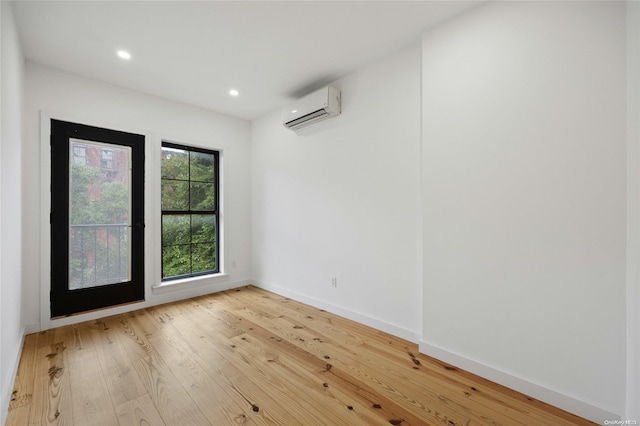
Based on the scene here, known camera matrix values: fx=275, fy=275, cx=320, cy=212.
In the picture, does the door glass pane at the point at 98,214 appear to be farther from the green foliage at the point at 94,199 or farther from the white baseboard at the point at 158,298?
the white baseboard at the point at 158,298

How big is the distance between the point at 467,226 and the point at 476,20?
58.7 inches

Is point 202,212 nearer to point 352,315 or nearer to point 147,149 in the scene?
point 147,149

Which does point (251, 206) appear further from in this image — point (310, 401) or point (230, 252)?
point (310, 401)

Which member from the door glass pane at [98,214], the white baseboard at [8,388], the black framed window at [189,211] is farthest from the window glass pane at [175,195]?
the white baseboard at [8,388]

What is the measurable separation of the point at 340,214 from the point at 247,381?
5.93ft

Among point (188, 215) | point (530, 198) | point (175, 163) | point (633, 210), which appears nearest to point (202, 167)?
point (175, 163)

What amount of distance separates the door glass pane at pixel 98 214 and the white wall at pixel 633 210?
14.1 feet

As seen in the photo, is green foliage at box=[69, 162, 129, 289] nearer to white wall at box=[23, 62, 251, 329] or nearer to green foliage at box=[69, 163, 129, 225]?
green foliage at box=[69, 163, 129, 225]

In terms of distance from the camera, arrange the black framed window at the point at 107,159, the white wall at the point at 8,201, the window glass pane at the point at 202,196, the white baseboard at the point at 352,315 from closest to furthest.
→ the white wall at the point at 8,201 → the white baseboard at the point at 352,315 → the black framed window at the point at 107,159 → the window glass pane at the point at 202,196

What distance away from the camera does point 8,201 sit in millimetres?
1811

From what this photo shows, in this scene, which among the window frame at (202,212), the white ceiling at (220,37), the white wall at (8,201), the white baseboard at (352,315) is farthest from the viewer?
the window frame at (202,212)

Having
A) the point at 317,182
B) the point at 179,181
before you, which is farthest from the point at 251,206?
the point at 317,182

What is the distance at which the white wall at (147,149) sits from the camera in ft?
8.71

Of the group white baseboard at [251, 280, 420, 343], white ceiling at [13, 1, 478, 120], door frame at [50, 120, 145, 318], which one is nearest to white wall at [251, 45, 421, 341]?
white baseboard at [251, 280, 420, 343]
